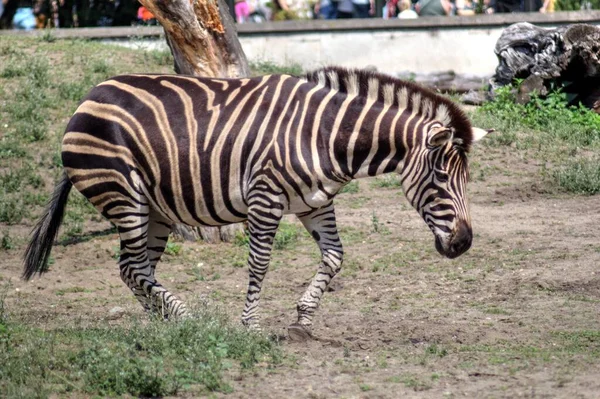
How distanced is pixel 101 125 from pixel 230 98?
998mm

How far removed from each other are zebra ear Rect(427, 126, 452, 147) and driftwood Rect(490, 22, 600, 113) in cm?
701

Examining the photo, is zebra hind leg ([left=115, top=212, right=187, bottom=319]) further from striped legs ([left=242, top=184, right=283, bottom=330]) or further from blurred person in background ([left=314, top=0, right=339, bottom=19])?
blurred person in background ([left=314, top=0, right=339, bottom=19])

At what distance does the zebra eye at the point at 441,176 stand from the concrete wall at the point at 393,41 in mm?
8744

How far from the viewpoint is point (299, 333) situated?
24.3 ft

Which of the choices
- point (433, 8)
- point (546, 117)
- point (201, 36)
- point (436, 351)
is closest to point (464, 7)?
point (433, 8)

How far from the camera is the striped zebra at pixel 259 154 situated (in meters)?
7.29

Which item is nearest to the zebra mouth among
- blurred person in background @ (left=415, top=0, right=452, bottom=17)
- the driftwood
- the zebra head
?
the zebra head

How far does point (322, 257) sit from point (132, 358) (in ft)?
6.67

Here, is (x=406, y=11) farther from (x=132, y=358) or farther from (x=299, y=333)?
(x=132, y=358)

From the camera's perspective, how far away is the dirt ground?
6234 millimetres

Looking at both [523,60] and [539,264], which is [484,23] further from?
[539,264]

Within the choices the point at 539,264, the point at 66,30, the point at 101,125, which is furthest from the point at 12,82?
the point at 539,264

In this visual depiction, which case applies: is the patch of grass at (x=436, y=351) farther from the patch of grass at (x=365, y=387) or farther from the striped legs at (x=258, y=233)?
the striped legs at (x=258, y=233)

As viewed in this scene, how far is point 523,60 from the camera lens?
551 inches
